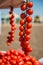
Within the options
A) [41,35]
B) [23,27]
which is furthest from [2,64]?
[41,35]

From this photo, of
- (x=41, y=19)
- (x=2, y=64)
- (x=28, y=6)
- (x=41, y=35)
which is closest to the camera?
(x=2, y=64)

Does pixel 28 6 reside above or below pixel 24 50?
above

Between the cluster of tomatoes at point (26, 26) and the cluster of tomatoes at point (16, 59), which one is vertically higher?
the cluster of tomatoes at point (26, 26)

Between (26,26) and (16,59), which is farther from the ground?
(26,26)

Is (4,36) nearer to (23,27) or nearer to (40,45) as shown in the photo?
(40,45)

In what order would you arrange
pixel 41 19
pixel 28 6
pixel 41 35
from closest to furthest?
pixel 28 6
pixel 41 19
pixel 41 35

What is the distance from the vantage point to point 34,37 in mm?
2904

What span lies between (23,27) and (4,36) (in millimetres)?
2197

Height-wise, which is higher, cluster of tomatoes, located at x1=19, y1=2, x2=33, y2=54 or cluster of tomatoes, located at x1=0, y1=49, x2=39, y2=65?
cluster of tomatoes, located at x1=19, y1=2, x2=33, y2=54

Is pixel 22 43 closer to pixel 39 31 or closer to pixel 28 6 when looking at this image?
pixel 28 6

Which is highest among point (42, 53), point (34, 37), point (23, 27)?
point (34, 37)

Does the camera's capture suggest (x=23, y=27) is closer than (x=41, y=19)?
Yes

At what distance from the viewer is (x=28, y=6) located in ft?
2.43

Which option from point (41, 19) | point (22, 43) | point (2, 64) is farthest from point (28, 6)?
point (41, 19)
